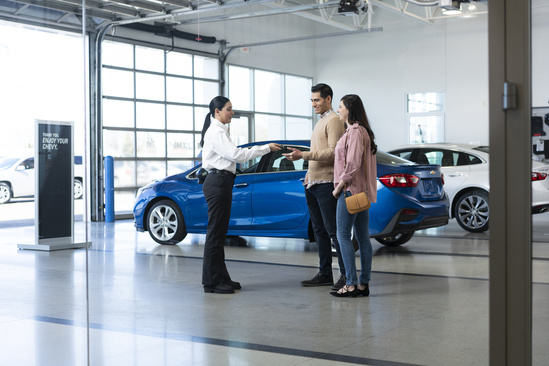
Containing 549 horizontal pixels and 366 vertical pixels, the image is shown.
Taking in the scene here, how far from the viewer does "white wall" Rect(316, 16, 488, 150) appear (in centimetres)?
1247

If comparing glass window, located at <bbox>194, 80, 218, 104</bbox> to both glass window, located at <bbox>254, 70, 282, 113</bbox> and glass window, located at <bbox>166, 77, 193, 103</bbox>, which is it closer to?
glass window, located at <bbox>166, 77, 193, 103</bbox>

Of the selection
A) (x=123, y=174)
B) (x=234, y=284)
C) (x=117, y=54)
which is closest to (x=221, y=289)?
(x=234, y=284)

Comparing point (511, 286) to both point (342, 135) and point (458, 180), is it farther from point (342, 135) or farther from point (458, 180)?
point (458, 180)

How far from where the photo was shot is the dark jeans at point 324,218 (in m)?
5.69

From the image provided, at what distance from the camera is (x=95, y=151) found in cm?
1395

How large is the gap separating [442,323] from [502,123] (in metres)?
2.58

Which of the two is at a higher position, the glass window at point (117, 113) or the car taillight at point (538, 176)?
the glass window at point (117, 113)

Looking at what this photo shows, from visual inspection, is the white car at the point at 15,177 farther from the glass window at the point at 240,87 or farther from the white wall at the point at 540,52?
the glass window at the point at 240,87

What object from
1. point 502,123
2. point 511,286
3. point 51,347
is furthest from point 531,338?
point 51,347

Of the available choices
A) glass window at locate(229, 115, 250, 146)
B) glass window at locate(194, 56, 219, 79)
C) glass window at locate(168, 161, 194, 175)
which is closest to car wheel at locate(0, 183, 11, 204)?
glass window at locate(168, 161, 194, 175)

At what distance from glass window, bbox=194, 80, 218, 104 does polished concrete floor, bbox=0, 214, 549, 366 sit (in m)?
8.72

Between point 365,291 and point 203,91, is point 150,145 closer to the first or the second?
point 203,91

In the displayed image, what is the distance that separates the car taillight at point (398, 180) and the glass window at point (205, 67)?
933cm

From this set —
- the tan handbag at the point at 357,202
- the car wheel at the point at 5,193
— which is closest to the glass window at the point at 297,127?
the tan handbag at the point at 357,202
